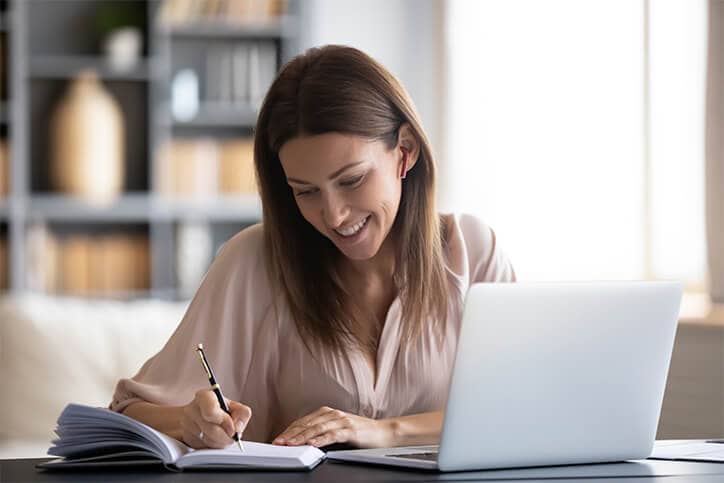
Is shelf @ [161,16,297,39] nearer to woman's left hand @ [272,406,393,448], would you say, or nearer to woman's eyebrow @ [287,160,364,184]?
woman's eyebrow @ [287,160,364,184]

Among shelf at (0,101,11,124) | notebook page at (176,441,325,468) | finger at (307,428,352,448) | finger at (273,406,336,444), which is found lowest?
finger at (307,428,352,448)

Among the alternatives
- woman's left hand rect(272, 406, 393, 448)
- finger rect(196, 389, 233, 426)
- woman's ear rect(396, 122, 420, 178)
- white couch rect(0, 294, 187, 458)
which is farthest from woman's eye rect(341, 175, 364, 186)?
white couch rect(0, 294, 187, 458)

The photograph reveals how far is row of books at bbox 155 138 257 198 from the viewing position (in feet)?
16.3

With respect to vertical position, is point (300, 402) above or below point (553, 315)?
below

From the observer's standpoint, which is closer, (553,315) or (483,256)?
(553,315)

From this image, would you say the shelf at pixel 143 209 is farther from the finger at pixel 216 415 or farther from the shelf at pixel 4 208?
the finger at pixel 216 415

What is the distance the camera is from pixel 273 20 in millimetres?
5043

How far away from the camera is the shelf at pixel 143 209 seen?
4859 mm

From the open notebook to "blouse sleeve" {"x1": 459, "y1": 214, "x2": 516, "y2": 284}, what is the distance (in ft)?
2.10

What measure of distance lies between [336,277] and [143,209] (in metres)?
3.06

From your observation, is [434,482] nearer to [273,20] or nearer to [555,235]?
[555,235]

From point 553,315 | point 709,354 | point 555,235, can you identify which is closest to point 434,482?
point 553,315

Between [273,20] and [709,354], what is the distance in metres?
2.83

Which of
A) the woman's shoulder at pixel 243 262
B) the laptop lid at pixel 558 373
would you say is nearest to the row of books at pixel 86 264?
the woman's shoulder at pixel 243 262
